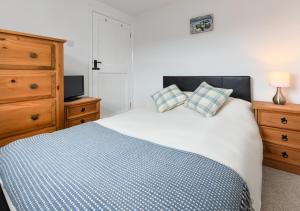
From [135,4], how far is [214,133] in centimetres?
281

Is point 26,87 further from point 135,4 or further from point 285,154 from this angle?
point 285,154

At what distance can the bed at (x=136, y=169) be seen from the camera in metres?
0.73

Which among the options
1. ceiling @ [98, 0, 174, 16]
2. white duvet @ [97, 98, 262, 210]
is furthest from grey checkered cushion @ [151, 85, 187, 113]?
ceiling @ [98, 0, 174, 16]

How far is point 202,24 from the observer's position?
3.01m

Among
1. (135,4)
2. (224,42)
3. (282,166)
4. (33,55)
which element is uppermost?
(135,4)

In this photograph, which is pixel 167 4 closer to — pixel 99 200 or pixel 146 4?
pixel 146 4

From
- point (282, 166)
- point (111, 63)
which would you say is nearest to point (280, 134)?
point (282, 166)

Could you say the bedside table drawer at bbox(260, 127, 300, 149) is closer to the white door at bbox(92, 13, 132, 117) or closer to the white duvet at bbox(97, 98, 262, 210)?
the white duvet at bbox(97, 98, 262, 210)

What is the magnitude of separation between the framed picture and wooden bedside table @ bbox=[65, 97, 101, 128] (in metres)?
2.02

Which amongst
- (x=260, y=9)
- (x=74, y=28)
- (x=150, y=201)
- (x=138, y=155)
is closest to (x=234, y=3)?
(x=260, y=9)

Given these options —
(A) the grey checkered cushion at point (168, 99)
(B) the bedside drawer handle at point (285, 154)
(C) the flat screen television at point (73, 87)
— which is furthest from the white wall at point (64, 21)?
(B) the bedside drawer handle at point (285, 154)

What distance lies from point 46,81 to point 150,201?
1.83 metres

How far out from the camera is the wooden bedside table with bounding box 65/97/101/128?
2.32 metres

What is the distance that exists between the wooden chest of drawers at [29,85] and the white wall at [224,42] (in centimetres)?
200
